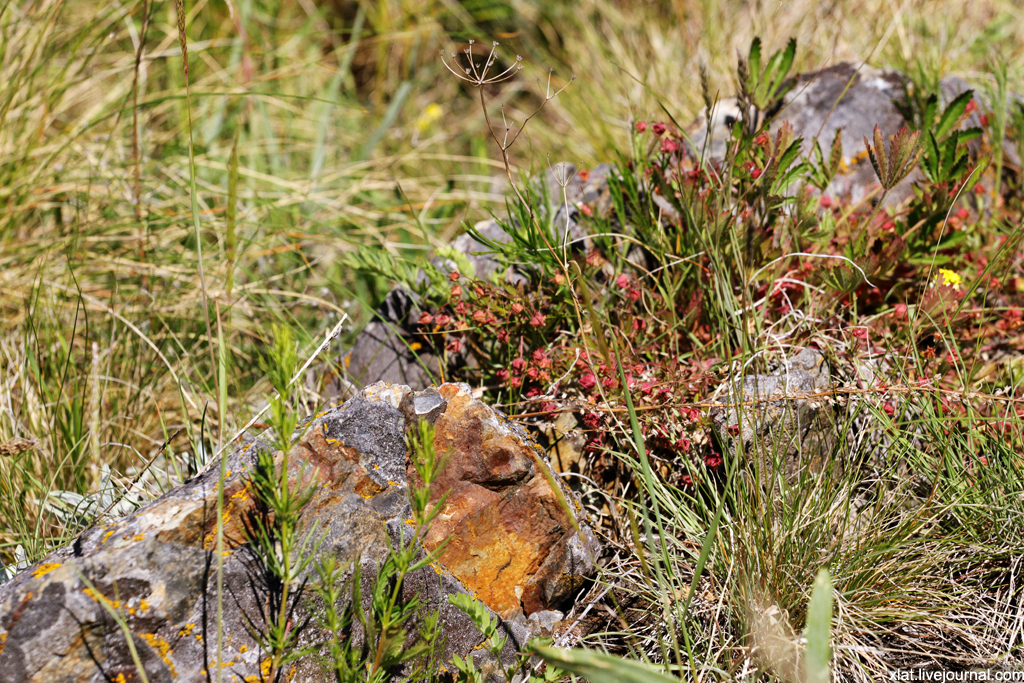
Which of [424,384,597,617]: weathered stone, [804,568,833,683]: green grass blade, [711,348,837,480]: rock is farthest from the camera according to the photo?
[711,348,837,480]: rock

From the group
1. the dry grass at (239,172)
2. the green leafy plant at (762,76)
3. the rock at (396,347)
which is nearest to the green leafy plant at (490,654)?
the dry grass at (239,172)

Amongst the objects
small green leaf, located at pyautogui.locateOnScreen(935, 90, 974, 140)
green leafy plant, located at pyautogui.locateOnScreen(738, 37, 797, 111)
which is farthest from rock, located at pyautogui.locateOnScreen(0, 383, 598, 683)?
small green leaf, located at pyautogui.locateOnScreen(935, 90, 974, 140)

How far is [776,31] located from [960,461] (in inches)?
113

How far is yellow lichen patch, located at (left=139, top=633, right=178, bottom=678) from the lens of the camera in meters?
1.24

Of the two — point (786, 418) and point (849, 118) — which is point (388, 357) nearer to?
point (786, 418)

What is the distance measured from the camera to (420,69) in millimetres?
4781

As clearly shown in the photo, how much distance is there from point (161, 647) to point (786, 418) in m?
1.47

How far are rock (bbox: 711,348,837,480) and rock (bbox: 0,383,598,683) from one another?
47cm

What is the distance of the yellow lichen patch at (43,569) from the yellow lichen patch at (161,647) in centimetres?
21

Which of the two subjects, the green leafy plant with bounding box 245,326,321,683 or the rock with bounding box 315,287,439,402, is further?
the rock with bounding box 315,287,439,402

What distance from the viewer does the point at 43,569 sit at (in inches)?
48.8

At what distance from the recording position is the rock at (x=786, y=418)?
5.45ft

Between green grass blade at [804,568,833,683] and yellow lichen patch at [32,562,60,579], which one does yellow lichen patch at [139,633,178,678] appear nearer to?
yellow lichen patch at [32,562,60,579]

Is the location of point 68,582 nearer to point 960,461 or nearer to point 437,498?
point 437,498
